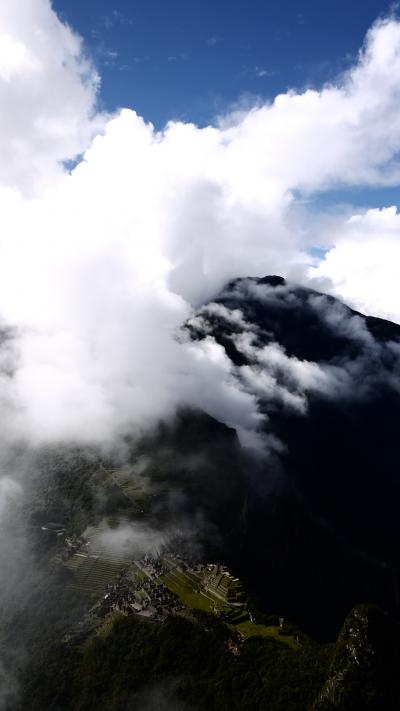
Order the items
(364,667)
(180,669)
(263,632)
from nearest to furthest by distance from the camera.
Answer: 1. (364,667)
2. (180,669)
3. (263,632)

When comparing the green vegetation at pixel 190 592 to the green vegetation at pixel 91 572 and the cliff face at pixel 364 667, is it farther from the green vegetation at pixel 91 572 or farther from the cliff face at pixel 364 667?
the cliff face at pixel 364 667

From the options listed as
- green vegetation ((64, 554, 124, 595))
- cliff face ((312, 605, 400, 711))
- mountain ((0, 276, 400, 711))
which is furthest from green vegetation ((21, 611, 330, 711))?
green vegetation ((64, 554, 124, 595))

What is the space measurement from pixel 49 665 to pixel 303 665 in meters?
58.3

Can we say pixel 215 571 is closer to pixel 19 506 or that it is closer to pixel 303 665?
pixel 303 665

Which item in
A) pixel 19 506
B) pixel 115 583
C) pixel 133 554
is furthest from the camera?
pixel 19 506

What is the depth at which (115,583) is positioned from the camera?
13650cm

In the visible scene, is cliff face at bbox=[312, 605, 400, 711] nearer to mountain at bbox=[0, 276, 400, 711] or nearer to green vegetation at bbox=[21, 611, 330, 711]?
mountain at bbox=[0, 276, 400, 711]

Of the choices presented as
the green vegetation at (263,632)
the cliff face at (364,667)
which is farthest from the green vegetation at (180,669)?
the cliff face at (364,667)

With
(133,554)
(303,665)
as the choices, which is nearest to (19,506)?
(133,554)

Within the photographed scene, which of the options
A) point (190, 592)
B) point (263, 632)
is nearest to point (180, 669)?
point (263, 632)

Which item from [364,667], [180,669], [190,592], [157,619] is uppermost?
[364,667]

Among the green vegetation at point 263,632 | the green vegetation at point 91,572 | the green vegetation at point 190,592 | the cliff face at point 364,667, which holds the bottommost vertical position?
the green vegetation at point 91,572

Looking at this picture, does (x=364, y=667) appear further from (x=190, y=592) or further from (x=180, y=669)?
(x=190, y=592)

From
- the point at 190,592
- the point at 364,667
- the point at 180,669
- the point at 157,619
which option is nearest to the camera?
the point at 364,667
